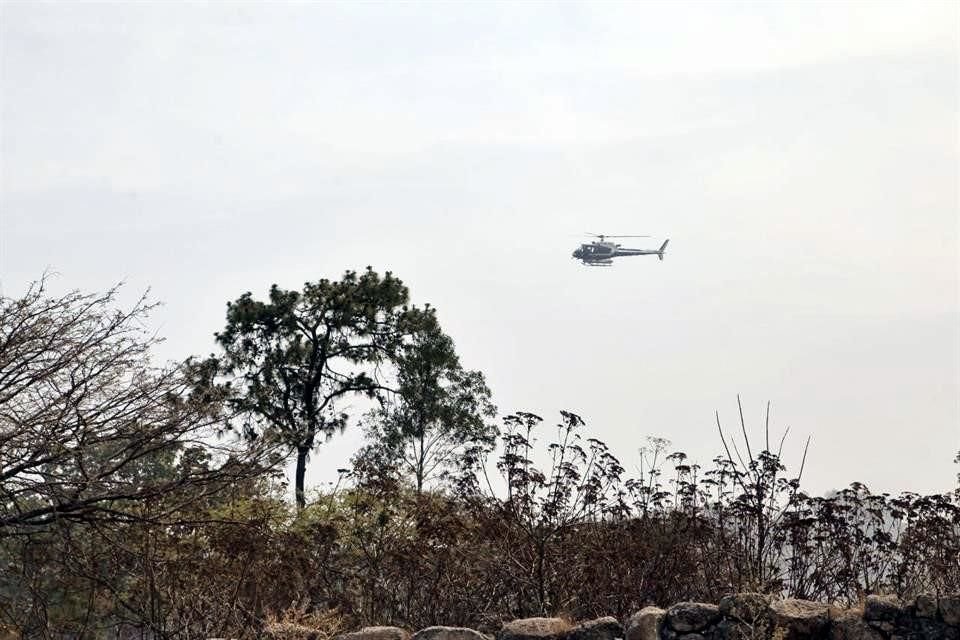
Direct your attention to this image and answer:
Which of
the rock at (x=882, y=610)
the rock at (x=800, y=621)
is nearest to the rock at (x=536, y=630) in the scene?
the rock at (x=800, y=621)

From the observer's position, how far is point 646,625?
34.9 feet

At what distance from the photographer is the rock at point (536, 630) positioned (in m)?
10.9

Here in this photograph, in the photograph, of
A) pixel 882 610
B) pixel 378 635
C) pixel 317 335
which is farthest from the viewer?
pixel 317 335

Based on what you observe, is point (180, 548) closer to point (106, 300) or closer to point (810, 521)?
point (106, 300)

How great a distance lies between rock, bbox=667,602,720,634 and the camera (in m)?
10.6

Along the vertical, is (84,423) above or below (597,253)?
below

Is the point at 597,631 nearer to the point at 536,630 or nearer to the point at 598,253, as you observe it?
the point at 536,630

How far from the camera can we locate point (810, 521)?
13.8m

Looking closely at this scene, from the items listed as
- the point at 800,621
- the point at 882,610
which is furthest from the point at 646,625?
the point at 882,610

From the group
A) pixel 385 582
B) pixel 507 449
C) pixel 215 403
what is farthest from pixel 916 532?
pixel 215 403

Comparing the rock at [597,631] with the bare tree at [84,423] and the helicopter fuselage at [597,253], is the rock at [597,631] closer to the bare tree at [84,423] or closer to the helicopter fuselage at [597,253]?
the bare tree at [84,423]

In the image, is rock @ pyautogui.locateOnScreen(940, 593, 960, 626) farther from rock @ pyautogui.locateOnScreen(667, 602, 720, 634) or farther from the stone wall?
rock @ pyautogui.locateOnScreen(667, 602, 720, 634)

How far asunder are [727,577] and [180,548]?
635 centimetres

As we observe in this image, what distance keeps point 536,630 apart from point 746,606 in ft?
5.87
